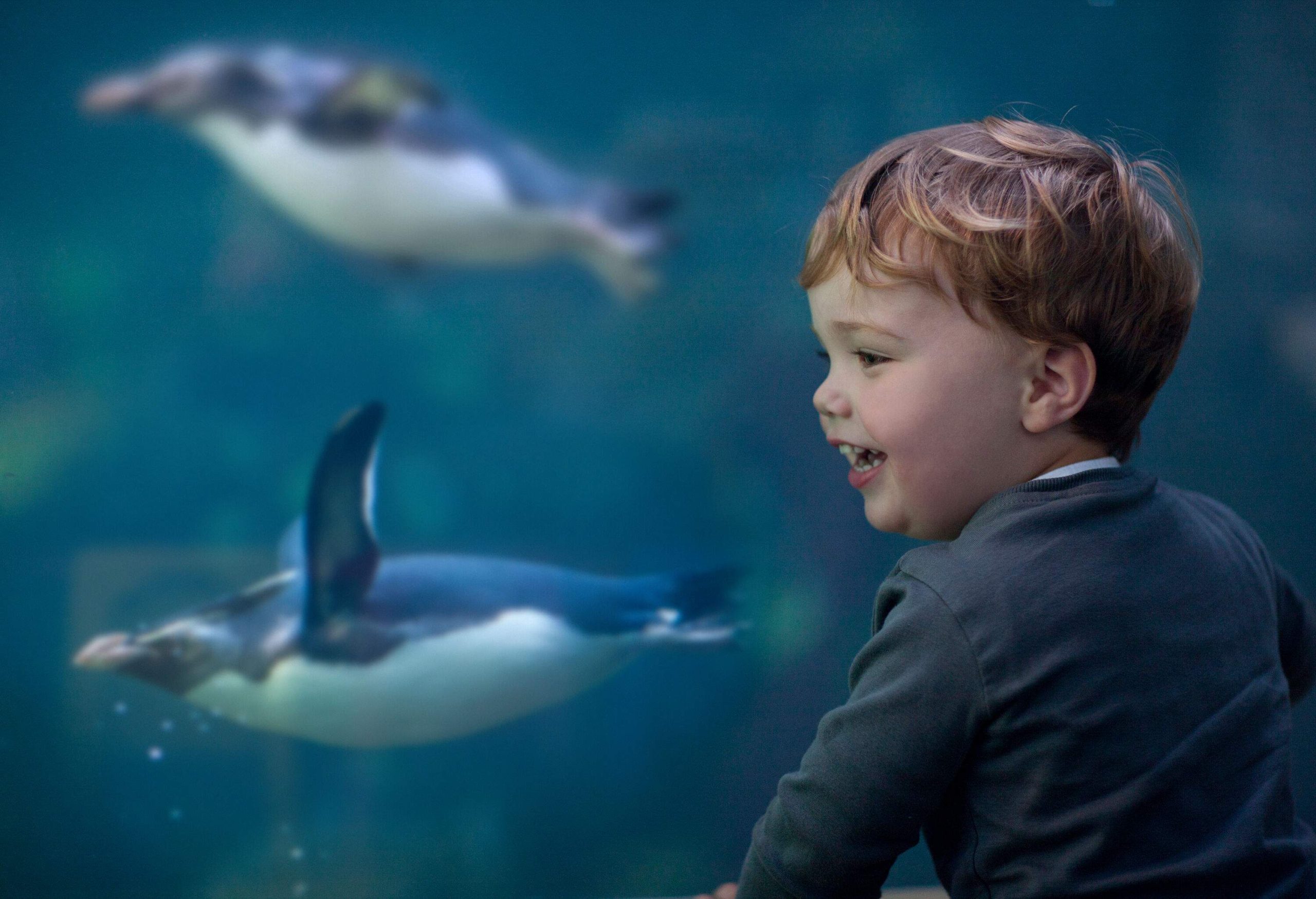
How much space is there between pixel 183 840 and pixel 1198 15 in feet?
4.17

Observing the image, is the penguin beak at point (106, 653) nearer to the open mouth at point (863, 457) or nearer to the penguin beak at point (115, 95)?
the penguin beak at point (115, 95)

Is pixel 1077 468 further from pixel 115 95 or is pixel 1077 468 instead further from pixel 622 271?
pixel 115 95

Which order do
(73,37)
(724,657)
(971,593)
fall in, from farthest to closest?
(724,657), (73,37), (971,593)

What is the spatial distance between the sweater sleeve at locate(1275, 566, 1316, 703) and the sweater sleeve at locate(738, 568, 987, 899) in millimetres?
313

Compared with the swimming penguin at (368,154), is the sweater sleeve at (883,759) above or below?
below

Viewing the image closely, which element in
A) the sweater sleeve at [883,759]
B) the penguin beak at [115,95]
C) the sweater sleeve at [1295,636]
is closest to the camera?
the sweater sleeve at [883,759]

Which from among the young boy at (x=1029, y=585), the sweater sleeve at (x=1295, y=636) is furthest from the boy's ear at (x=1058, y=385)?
the sweater sleeve at (x=1295, y=636)

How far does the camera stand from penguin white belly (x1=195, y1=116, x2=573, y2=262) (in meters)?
0.86

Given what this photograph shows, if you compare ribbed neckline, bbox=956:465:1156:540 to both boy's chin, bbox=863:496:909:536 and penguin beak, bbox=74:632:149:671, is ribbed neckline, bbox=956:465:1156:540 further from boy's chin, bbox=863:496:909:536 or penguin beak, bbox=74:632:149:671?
penguin beak, bbox=74:632:149:671

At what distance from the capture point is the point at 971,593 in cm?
48

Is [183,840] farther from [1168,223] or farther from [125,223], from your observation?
[1168,223]

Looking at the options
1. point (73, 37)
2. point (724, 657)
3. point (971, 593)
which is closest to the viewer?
point (971, 593)

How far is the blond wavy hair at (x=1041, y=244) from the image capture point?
50 cm

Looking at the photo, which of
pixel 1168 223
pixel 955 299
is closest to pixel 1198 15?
pixel 1168 223
